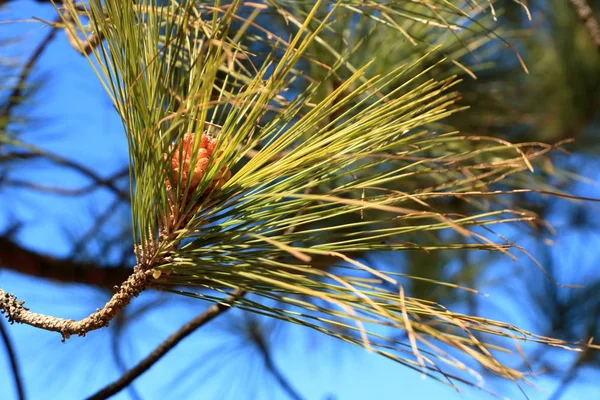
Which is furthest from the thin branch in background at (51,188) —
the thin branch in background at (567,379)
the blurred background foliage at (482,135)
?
the thin branch in background at (567,379)

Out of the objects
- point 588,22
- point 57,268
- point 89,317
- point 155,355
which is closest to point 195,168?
point 89,317

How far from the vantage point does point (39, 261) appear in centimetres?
80

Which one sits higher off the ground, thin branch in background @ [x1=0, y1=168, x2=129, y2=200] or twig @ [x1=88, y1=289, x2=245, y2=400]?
thin branch in background @ [x1=0, y1=168, x2=129, y2=200]

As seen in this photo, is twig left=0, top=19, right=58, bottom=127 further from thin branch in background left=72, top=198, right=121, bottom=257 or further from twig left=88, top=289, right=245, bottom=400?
twig left=88, top=289, right=245, bottom=400

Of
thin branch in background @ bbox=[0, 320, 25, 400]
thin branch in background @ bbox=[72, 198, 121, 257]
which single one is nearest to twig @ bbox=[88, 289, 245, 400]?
thin branch in background @ bbox=[0, 320, 25, 400]

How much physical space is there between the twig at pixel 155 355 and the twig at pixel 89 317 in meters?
0.12

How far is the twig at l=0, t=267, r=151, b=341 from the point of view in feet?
1.18

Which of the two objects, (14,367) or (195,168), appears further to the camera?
(14,367)

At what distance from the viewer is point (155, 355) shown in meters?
0.53

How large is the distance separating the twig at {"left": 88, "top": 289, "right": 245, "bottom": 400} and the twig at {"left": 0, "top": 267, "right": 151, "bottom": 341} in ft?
0.38

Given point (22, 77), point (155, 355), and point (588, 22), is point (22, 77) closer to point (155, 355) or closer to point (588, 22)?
point (155, 355)

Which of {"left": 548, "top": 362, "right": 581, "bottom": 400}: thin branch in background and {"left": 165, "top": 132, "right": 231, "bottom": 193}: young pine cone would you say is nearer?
{"left": 165, "top": 132, "right": 231, "bottom": 193}: young pine cone

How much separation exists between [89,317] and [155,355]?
17 cm

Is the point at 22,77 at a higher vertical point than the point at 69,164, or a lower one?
higher
